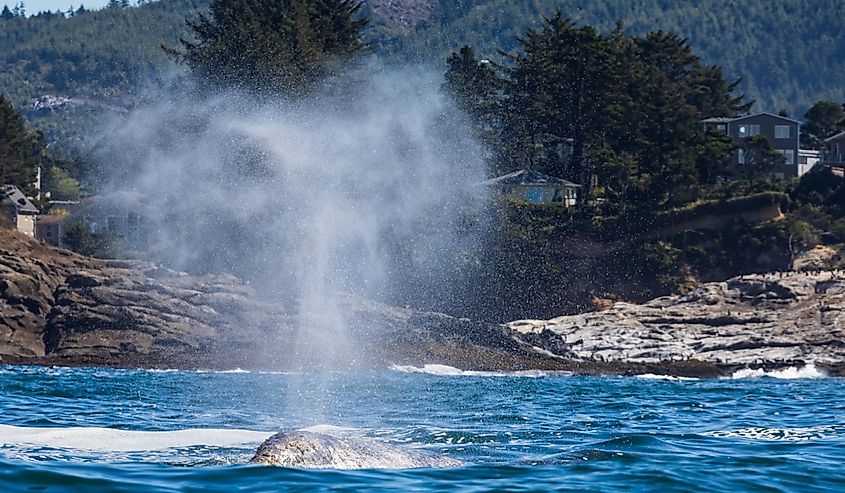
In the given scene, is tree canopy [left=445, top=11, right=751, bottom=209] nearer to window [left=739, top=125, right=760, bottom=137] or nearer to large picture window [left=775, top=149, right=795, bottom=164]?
window [left=739, top=125, right=760, bottom=137]

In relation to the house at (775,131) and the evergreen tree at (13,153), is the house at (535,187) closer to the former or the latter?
the evergreen tree at (13,153)

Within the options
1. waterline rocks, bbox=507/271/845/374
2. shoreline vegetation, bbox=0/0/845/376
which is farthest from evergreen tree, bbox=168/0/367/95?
waterline rocks, bbox=507/271/845/374

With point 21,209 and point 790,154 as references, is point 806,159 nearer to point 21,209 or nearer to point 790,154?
point 790,154

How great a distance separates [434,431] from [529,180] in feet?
182

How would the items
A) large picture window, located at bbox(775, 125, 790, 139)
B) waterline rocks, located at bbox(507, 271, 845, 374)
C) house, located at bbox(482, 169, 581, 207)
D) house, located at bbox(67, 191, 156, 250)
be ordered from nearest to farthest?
waterline rocks, located at bbox(507, 271, 845, 374), house, located at bbox(67, 191, 156, 250), house, located at bbox(482, 169, 581, 207), large picture window, located at bbox(775, 125, 790, 139)

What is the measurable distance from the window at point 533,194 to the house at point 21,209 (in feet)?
103

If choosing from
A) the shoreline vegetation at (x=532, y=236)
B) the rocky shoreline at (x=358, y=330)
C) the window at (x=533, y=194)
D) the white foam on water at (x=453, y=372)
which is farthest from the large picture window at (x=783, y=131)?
the white foam on water at (x=453, y=372)

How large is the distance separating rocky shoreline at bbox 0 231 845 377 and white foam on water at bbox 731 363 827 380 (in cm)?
34

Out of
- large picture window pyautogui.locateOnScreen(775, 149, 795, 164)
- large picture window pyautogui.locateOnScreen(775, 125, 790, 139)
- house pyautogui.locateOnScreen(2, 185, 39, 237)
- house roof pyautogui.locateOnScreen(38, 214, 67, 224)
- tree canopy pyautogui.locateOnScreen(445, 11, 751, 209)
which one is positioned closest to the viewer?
tree canopy pyautogui.locateOnScreen(445, 11, 751, 209)

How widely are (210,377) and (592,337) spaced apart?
20.0 m

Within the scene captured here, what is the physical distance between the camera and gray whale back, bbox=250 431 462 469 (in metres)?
16.1

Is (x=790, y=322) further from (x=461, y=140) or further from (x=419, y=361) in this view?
(x=461, y=140)

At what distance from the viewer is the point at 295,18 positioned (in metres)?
79.8

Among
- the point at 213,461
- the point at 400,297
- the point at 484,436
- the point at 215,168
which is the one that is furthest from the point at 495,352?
the point at 213,461
